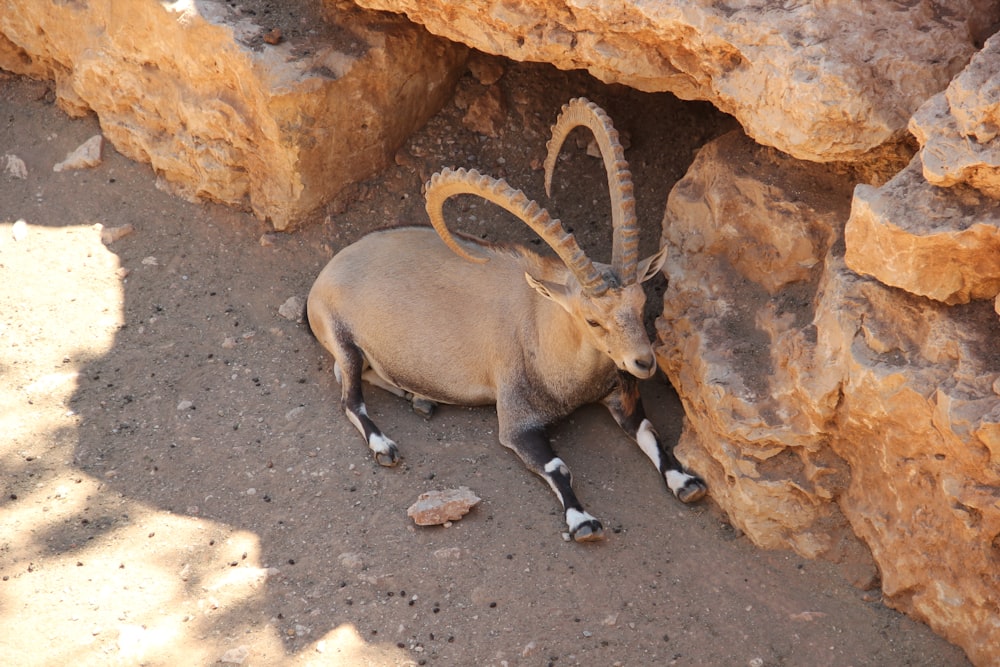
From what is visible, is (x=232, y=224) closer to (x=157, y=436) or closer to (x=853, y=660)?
(x=157, y=436)

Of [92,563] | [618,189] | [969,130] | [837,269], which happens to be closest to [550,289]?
[618,189]

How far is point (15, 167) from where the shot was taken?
7527mm

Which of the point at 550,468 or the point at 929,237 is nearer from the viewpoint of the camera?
the point at 929,237

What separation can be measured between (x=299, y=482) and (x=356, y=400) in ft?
2.51

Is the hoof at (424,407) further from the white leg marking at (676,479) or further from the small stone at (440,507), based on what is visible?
the white leg marking at (676,479)

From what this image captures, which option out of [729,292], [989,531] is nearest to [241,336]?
[729,292]

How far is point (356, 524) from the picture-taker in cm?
529

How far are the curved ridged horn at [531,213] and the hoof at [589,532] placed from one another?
1.17m

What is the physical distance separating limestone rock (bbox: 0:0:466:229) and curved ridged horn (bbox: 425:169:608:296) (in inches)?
60.0

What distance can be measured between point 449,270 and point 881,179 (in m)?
2.61

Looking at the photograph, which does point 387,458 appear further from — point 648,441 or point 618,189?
point 618,189

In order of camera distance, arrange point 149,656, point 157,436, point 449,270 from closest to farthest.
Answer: point 149,656
point 157,436
point 449,270

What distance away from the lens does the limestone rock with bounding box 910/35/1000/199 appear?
3734mm

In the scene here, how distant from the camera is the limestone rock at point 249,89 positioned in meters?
6.47
